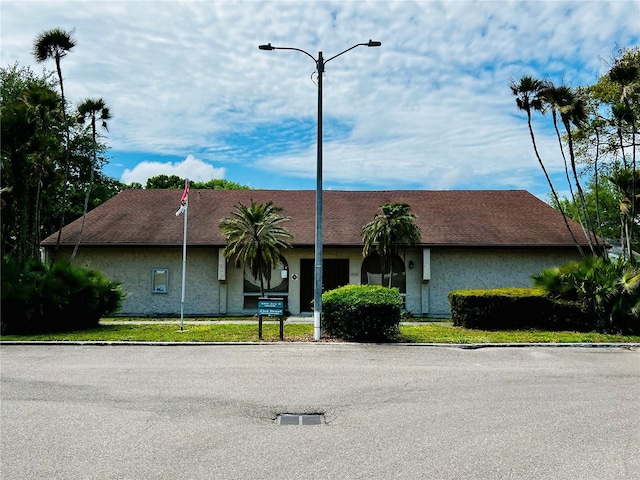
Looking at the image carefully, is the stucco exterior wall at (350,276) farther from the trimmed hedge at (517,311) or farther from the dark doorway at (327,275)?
the trimmed hedge at (517,311)

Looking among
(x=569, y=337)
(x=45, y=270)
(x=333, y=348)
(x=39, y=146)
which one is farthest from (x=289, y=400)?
(x=39, y=146)

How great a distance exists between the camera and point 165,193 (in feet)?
90.4

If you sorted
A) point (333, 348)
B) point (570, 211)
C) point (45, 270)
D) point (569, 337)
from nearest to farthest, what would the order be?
1. point (333, 348)
2. point (569, 337)
3. point (45, 270)
4. point (570, 211)

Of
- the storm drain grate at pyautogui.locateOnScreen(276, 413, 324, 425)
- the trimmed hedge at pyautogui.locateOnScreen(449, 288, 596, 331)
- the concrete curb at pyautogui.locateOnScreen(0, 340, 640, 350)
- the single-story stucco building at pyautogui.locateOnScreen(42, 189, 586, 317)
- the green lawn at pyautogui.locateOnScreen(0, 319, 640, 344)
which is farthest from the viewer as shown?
the single-story stucco building at pyautogui.locateOnScreen(42, 189, 586, 317)

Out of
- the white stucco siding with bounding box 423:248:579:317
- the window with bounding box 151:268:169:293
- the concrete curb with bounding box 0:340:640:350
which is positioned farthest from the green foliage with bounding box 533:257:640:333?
the window with bounding box 151:268:169:293

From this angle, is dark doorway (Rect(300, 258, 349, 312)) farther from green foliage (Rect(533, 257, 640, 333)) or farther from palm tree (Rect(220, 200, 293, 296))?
green foliage (Rect(533, 257, 640, 333))

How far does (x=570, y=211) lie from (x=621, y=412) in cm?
4921

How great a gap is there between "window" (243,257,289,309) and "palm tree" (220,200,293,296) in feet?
7.30

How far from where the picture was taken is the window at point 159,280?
22414 millimetres

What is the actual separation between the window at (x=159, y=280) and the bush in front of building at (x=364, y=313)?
1027 cm

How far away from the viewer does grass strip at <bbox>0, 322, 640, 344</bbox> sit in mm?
13906

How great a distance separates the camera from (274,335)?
14930 mm

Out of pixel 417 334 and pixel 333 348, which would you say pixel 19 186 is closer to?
pixel 333 348

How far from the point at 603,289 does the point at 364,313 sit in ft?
23.4
